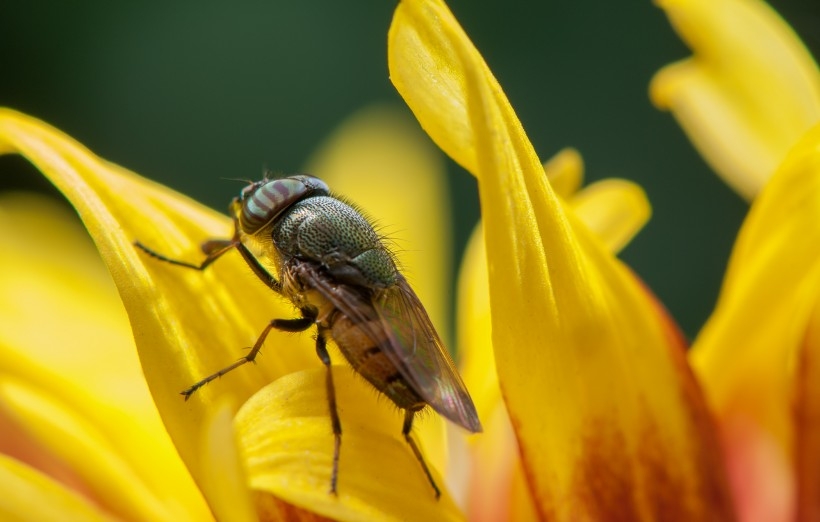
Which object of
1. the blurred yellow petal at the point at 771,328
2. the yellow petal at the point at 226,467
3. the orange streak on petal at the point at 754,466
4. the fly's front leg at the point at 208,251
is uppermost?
the fly's front leg at the point at 208,251

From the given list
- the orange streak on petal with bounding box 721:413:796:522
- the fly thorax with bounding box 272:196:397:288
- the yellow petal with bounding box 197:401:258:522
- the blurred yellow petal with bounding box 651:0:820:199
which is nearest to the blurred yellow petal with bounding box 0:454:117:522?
the yellow petal with bounding box 197:401:258:522

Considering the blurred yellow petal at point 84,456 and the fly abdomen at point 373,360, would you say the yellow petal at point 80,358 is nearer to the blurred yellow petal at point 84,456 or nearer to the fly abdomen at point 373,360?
the blurred yellow petal at point 84,456

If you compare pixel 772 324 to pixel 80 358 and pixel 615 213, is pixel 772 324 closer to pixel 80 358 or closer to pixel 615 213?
pixel 615 213

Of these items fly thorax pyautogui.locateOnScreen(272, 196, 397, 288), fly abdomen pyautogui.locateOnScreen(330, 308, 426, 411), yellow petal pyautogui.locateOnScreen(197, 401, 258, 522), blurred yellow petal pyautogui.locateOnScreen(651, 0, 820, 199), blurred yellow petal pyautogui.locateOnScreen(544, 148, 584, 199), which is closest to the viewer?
yellow petal pyautogui.locateOnScreen(197, 401, 258, 522)

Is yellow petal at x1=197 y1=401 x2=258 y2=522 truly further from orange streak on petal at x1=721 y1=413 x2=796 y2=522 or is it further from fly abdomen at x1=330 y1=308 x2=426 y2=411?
orange streak on petal at x1=721 y1=413 x2=796 y2=522

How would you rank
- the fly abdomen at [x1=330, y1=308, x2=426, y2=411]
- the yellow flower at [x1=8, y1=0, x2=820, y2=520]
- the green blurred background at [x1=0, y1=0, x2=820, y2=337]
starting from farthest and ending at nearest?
the green blurred background at [x1=0, y1=0, x2=820, y2=337] < the fly abdomen at [x1=330, y1=308, x2=426, y2=411] < the yellow flower at [x1=8, y1=0, x2=820, y2=520]

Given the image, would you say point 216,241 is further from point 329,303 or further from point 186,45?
point 186,45

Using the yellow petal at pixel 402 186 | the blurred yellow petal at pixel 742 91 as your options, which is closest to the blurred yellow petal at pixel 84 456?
the blurred yellow petal at pixel 742 91
